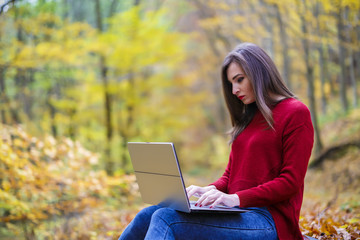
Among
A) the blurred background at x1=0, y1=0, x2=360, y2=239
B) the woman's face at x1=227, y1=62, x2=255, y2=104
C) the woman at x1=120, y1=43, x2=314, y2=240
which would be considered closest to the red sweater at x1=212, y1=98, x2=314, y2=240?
the woman at x1=120, y1=43, x2=314, y2=240

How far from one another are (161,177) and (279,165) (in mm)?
586

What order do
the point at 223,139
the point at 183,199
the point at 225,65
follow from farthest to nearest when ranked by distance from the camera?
the point at 223,139
the point at 225,65
the point at 183,199

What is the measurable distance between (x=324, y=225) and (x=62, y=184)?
3.42 m

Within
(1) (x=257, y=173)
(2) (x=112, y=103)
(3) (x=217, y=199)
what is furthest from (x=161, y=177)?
(2) (x=112, y=103)

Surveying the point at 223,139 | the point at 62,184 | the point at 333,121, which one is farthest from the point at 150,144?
the point at 223,139

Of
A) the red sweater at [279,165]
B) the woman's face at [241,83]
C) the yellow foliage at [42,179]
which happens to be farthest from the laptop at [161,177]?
the yellow foliage at [42,179]

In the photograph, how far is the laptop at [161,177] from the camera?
1534 millimetres

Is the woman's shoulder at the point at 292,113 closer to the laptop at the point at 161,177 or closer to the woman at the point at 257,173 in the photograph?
the woman at the point at 257,173

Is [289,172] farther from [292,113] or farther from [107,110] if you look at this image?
[107,110]

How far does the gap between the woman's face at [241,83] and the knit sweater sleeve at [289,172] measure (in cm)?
32

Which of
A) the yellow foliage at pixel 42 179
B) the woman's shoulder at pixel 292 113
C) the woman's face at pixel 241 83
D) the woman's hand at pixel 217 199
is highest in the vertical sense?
the woman's face at pixel 241 83

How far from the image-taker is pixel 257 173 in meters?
1.82

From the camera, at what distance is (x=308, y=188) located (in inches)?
273

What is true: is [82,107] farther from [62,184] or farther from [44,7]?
[62,184]
